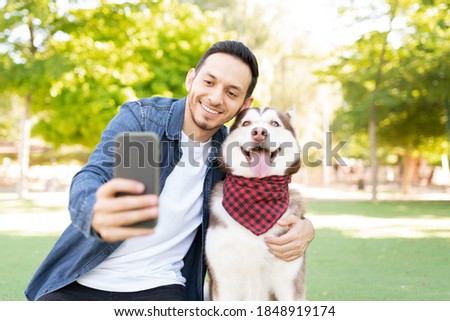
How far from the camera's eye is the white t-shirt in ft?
8.51

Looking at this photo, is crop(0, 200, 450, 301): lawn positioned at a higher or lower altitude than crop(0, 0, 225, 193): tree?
lower

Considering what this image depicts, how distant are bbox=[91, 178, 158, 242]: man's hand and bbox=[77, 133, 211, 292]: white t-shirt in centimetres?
116

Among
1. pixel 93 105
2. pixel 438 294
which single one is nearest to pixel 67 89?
pixel 93 105

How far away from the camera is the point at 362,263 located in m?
6.16

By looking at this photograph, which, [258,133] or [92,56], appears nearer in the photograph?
[258,133]

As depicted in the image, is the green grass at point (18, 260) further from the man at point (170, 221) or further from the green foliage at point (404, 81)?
the green foliage at point (404, 81)

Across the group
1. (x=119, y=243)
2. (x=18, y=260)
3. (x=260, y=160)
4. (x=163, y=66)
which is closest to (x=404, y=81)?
(x=163, y=66)

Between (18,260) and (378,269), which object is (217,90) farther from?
(18,260)

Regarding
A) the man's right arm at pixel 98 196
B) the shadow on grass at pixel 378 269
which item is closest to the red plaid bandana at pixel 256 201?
the man's right arm at pixel 98 196

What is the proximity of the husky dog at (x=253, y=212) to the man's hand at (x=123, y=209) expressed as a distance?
1301 mm

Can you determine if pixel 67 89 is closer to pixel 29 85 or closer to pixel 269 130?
pixel 29 85

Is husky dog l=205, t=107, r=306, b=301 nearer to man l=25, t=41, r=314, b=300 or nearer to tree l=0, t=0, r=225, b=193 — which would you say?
man l=25, t=41, r=314, b=300

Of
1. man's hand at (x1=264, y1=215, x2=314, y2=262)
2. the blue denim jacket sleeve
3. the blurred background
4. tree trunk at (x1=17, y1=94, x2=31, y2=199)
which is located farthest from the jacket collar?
tree trunk at (x1=17, y1=94, x2=31, y2=199)

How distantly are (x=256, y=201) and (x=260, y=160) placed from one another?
23 centimetres
